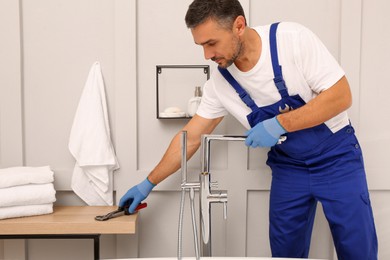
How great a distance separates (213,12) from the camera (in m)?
1.54

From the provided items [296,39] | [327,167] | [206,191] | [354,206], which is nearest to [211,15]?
[296,39]

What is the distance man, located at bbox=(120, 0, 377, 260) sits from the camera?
61.7 inches

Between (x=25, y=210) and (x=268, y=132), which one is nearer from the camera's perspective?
(x=268, y=132)

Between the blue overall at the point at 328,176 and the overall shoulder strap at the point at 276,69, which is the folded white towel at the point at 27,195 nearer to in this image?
the blue overall at the point at 328,176

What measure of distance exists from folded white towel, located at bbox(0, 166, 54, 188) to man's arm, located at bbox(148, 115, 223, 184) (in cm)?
43

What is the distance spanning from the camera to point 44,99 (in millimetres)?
2029

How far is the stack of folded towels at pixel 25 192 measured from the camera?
5.80 feet

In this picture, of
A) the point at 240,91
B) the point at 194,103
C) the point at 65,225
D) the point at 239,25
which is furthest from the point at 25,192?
the point at 239,25

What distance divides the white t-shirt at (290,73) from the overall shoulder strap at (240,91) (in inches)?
0.7

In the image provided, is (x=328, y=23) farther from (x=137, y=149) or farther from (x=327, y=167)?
(x=137, y=149)

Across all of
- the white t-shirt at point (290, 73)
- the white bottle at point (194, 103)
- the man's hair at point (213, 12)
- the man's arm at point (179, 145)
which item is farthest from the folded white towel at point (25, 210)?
the man's hair at point (213, 12)

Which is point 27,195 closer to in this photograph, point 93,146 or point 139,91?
point 93,146

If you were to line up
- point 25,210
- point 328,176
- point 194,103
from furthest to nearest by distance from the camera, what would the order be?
point 194,103
point 25,210
point 328,176

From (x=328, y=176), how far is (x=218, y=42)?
641 mm
